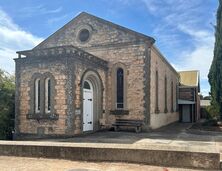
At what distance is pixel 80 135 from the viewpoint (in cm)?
1399

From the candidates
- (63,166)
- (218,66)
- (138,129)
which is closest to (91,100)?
(138,129)

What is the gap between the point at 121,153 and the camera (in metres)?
7.75

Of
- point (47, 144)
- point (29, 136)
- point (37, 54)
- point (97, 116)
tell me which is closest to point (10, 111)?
point (29, 136)

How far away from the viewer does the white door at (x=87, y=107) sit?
1517 cm

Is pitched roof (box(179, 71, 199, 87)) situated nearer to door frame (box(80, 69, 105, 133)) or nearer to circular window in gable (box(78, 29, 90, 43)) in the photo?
circular window in gable (box(78, 29, 90, 43))

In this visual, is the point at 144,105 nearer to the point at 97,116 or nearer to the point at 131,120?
the point at 131,120

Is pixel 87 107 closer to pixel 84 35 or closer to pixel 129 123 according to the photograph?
pixel 129 123

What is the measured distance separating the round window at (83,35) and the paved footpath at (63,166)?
39.6 ft

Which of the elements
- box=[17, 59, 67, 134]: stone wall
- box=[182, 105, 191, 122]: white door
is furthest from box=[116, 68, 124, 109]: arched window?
box=[182, 105, 191, 122]: white door

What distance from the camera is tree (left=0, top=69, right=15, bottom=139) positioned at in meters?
15.5

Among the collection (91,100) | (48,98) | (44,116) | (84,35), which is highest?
(84,35)

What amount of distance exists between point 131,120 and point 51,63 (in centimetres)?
634

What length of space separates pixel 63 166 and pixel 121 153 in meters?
1.71

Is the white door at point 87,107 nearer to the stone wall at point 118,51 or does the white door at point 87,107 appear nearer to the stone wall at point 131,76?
the stone wall at point 118,51
